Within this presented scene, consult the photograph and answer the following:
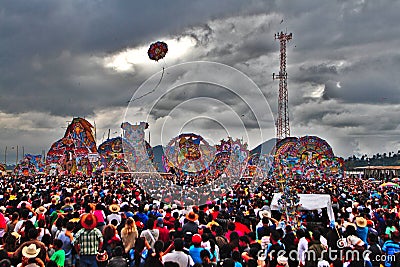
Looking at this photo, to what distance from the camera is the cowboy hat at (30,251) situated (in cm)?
559

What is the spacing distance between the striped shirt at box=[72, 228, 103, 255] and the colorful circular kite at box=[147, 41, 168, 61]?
30.1ft

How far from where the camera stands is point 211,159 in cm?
4091

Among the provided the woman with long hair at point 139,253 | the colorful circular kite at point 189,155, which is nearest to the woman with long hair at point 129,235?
the woman with long hair at point 139,253

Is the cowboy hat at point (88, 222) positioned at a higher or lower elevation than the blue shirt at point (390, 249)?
higher

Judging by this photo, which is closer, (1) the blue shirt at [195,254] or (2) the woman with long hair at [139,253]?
(1) the blue shirt at [195,254]

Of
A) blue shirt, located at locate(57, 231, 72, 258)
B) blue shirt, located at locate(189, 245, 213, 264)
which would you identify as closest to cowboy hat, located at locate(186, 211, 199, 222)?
blue shirt, located at locate(189, 245, 213, 264)

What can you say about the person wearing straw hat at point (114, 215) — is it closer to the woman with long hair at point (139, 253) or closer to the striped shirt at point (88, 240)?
the striped shirt at point (88, 240)

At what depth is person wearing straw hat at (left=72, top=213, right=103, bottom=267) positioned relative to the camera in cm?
661

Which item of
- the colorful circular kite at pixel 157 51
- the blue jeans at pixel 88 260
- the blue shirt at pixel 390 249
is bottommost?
the blue jeans at pixel 88 260

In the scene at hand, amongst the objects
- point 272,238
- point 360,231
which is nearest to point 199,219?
point 272,238

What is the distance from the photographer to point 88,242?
665cm

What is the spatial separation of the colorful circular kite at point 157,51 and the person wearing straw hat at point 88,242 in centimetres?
905

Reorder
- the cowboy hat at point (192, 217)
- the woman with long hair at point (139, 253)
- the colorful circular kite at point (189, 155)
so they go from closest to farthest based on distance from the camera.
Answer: the woman with long hair at point (139, 253) < the cowboy hat at point (192, 217) < the colorful circular kite at point (189, 155)

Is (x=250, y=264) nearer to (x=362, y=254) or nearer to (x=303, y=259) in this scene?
(x=303, y=259)
